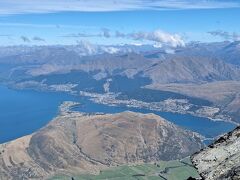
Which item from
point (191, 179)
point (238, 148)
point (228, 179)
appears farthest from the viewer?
point (191, 179)

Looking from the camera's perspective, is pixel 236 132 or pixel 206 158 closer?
pixel 206 158

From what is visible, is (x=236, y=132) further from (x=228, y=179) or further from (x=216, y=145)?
(x=228, y=179)

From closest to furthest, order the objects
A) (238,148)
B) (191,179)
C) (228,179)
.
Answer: (228,179) < (238,148) < (191,179)

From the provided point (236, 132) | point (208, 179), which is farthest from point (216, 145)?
point (208, 179)

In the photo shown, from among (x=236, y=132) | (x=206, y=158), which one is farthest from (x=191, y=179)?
(x=236, y=132)

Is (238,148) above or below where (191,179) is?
above

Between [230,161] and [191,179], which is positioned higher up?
[230,161]
